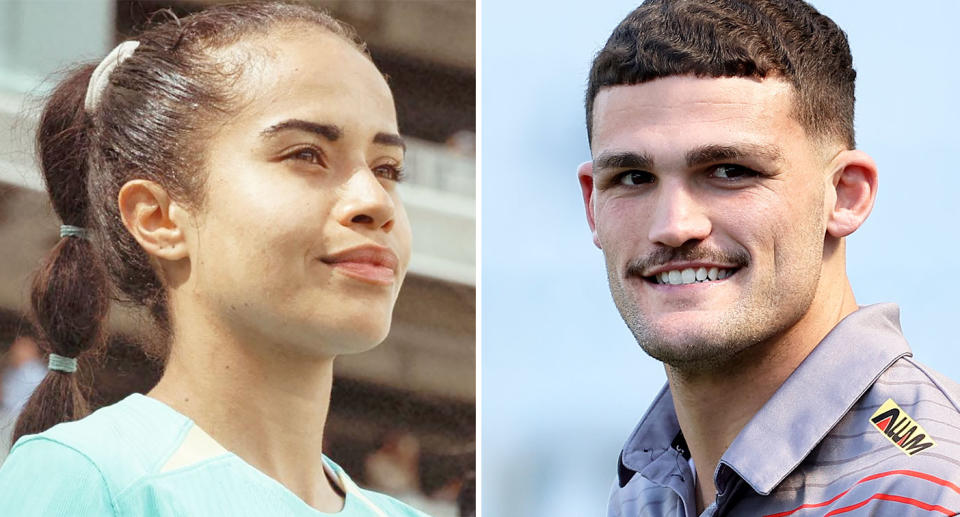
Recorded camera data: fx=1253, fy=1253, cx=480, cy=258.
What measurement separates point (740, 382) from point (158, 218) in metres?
1.06

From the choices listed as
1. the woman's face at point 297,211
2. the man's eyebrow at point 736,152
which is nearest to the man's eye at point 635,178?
the man's eyebrow at point 736,152

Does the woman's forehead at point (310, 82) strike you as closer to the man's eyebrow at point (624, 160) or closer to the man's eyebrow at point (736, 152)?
the man's eyebrow at point (624, 160)

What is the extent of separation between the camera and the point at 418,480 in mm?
2607

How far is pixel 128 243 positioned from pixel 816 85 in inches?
49.0

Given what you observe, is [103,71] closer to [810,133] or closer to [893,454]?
[810,133]

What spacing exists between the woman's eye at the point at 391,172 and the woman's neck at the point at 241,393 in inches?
15.6

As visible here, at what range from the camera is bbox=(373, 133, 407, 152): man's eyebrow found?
247cm

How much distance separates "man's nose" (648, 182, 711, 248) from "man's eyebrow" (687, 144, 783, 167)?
6 centimetres

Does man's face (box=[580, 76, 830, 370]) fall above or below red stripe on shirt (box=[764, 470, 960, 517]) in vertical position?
above

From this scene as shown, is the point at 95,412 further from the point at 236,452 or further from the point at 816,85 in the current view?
the point at 816,85

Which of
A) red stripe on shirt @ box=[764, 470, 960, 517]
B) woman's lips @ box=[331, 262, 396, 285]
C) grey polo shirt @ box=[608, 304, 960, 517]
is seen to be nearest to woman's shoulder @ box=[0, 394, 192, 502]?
woman's lips @ box=[331, 262, 396, 285]

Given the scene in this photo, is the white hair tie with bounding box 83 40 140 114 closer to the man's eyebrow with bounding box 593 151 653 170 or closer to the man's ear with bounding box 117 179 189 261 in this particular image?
the man's ear with bounding box 117 179 189 261

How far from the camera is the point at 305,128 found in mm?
2320

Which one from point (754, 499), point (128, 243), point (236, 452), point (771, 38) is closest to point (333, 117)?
point (128, 243)
